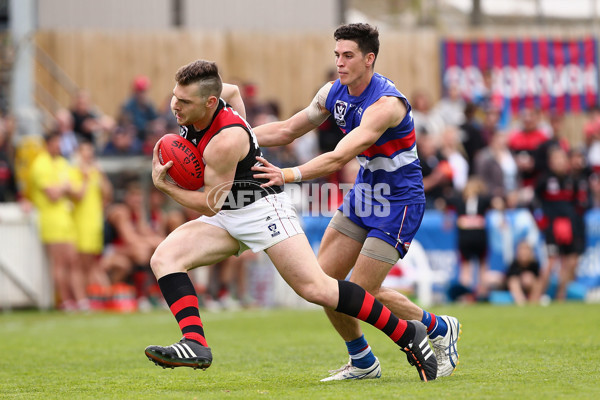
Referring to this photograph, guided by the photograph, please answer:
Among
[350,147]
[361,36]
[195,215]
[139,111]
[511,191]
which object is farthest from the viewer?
[139,111]

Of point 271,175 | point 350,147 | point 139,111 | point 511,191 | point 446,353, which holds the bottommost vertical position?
point 511,191

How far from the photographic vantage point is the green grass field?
19.1 ft

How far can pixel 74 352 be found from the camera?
859 centimetres

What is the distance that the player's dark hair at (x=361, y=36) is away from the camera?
643 centimetres

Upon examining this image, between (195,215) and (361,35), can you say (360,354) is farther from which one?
(195,215)

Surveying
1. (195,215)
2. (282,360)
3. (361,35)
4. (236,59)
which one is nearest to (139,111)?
(195,215)

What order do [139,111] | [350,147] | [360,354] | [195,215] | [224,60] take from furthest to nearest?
[224,60] < [139,111] < [195,215] < [360,354] < [350,147]

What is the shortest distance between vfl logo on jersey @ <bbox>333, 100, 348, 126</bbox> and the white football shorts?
0.78 meters

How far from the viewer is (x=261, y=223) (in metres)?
6.11

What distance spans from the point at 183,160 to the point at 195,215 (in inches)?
328

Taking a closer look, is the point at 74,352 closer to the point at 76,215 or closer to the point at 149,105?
the point at 76,215

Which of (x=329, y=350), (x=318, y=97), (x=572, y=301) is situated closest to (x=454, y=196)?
(x=572, y=301)

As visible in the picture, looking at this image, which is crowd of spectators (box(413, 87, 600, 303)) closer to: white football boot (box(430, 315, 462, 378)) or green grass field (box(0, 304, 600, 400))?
green grass field (box(0, 304, 600, 400))

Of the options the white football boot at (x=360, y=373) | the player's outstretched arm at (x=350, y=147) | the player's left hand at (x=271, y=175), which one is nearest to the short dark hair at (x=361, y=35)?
the player's outstretched arm at (x=350, y=147)
